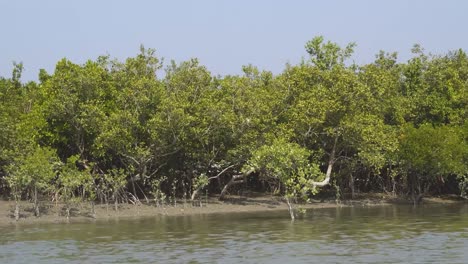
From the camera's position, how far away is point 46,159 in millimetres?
41656

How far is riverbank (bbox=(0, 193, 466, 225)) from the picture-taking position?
140 ft

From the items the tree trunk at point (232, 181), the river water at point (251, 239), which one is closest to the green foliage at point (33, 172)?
the river water at point (251, 239)

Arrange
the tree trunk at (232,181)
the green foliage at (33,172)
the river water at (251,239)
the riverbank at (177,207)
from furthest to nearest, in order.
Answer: the tree trunk at (232,181) < the riverbank at (177,207) < the green foliage at (33,172) < the river water at (251,239)

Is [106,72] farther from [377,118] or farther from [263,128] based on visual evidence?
[377,118]

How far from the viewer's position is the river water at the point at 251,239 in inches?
1014

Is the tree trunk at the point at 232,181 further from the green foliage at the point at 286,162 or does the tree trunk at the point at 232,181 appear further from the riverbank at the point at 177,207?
the green foliage at the point at 286,162

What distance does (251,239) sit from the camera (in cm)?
3114

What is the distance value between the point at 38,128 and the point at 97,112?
439 cm

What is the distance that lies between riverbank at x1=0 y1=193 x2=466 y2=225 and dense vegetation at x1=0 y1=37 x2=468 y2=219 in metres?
0.99

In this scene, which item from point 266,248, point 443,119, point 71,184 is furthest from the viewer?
point 443,119

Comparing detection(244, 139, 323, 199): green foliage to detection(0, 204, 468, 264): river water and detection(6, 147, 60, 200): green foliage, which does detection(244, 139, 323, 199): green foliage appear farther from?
detection(6, 147, 60, 200): green foliage

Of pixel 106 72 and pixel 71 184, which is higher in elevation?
pixel 106 72

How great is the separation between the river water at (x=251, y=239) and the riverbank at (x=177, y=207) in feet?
8.69

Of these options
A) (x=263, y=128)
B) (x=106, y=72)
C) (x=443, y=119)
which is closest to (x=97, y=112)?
(x=106, y=72)
